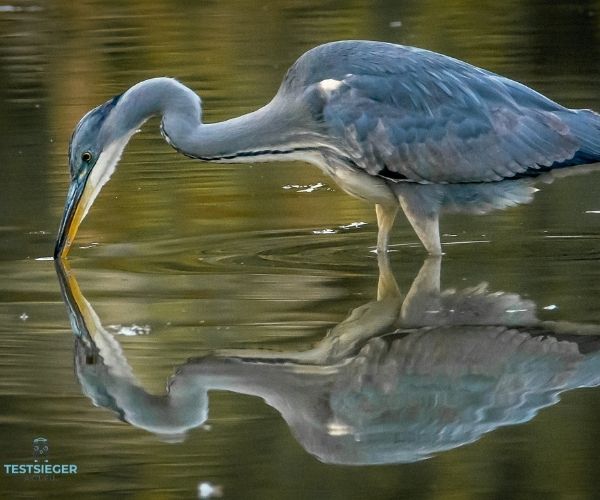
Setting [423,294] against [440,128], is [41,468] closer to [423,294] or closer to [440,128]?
[423,294]

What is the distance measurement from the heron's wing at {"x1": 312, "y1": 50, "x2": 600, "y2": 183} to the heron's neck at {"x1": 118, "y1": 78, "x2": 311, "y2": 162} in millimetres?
214

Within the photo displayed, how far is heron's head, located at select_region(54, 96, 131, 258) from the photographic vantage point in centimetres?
796

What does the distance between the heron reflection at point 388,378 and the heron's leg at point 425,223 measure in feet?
3.19

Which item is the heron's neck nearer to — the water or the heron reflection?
the water

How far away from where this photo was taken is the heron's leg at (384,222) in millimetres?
8352

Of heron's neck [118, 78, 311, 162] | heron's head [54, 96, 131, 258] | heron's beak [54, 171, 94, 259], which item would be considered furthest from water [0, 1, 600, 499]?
heron's neck [118, 78, 311, 162]

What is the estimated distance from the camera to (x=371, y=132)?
800 cm

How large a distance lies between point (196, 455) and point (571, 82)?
8077mm

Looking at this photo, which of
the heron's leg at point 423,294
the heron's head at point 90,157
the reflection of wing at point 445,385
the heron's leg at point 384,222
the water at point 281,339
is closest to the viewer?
the water at point 281,339

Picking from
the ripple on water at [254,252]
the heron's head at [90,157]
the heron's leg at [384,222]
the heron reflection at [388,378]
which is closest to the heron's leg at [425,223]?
the heron's leg at [384,222]

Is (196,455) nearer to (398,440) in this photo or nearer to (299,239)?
(398,440)

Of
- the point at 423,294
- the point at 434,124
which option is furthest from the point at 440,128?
the point at 423,294

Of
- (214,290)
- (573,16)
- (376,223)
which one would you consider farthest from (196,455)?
(573,16)

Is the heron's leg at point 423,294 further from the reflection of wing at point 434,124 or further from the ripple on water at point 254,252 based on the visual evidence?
the reflection of wing at point 434,124
